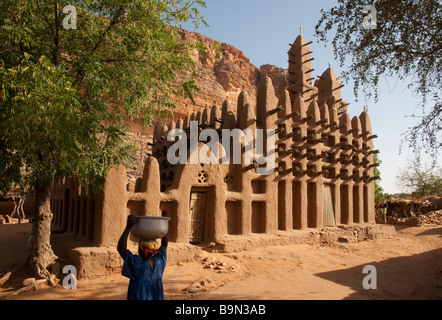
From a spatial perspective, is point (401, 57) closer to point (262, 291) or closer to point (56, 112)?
point (262, 291)

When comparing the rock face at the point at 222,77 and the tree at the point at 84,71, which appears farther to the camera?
the rock face at the point at 222,77

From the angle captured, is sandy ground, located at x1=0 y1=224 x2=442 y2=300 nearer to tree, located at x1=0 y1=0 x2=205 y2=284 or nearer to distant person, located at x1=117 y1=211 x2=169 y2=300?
tree, located at x1=0 y1=0 x2=205 y2=284

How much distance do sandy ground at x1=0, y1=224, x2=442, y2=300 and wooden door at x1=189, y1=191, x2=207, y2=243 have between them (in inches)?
42.2

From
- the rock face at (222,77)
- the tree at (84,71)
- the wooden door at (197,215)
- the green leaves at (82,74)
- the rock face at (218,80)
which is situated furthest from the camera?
the rock face at (222,77)

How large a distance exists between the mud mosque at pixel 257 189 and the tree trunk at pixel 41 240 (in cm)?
63

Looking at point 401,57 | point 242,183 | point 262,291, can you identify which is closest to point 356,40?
point 401,57

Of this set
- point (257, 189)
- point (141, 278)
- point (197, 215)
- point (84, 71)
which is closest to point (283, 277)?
point (197, 215)

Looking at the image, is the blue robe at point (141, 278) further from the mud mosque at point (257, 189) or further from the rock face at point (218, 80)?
the rock face at point (218, 80)

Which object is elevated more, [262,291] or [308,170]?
[308,170]

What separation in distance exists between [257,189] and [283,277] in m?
4.37

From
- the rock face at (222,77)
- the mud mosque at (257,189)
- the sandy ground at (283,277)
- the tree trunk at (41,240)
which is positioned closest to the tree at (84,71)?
the tree trunk at (41,240)

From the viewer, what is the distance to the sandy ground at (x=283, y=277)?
23.7 ft

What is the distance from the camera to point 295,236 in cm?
1240

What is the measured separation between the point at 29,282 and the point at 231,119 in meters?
8.91
